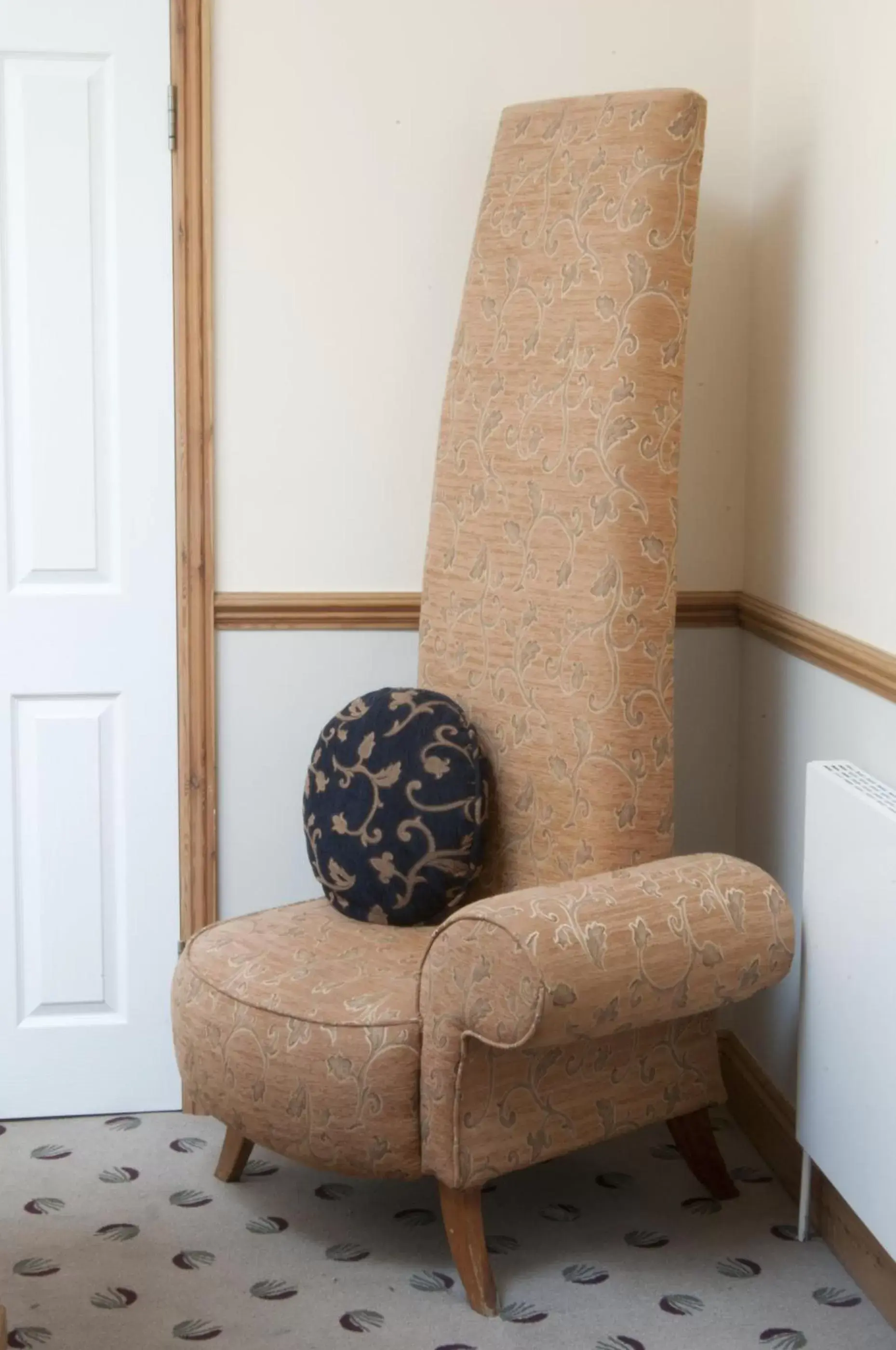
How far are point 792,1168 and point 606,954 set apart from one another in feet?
2.46

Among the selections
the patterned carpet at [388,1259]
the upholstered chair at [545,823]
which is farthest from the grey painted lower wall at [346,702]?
the patterned carpet at [388,1259]

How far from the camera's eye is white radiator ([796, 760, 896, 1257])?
1.89 m

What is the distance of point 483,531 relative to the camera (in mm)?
2412

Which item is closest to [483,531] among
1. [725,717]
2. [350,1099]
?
[725,717]

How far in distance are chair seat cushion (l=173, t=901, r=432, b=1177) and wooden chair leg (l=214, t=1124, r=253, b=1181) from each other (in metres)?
0.16

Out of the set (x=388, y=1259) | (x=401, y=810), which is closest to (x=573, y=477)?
(x=401, y=810)

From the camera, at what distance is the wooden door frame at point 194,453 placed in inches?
99.3

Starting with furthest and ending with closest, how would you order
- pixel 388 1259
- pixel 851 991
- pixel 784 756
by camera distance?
1. pixel 784 756
2. pixel 388 1259
3. pixel 851 991

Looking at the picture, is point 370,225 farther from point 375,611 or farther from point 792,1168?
point 792,1168

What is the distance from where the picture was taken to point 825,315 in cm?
229

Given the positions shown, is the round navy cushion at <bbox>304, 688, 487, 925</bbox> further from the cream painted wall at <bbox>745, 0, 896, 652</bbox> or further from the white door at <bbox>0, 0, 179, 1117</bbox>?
the cream painted wall at <bbox>745, 0, 896, 652</bbox>

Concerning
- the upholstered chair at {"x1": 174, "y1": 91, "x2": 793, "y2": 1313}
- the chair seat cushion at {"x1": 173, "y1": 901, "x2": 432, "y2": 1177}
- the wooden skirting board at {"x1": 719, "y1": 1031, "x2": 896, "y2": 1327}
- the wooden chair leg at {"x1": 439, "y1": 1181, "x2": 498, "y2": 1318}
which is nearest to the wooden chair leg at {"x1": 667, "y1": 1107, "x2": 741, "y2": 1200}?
the upholstered chair at {"x1": 174, "y1": 91, "x2": 793, "y2": 1313}

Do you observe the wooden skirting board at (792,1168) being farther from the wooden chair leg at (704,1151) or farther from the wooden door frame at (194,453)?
the wooden door frame at (194,453)

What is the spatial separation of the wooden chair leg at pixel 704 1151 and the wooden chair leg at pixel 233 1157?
0.67 metres
